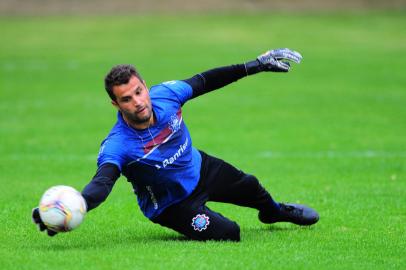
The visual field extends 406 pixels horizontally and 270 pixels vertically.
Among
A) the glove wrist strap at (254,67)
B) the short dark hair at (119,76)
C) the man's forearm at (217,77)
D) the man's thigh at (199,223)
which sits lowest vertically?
the man's thigh at (199,223)

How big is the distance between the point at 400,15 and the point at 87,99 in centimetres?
2616

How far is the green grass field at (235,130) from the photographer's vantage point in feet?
28.7

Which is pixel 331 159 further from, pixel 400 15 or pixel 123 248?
pixel 400 15

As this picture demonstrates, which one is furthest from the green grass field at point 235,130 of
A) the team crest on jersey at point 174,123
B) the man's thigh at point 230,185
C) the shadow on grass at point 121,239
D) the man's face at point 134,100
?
the man's face at point 134,100

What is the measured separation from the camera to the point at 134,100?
8531mm

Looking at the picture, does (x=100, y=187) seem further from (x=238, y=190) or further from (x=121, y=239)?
(x=238, y=190)

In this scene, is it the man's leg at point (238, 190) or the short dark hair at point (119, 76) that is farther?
the man's leg at point (238, 190)

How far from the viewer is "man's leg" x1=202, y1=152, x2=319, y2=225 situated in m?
9.55

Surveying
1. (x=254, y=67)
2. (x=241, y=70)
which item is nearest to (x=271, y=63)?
(x=254, y=67)

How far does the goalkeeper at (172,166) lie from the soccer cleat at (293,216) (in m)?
0.01

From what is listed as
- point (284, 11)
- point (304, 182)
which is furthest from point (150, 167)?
point (284, 11)

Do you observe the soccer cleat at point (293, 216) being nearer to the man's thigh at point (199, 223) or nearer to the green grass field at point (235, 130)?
the green grass field at point (235, 130)

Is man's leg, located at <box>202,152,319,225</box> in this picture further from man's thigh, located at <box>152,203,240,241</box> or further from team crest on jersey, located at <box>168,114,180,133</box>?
team crest on jersey, located at <box>168,114,180,133</box>

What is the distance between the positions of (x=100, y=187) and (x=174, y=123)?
1.21 metres
